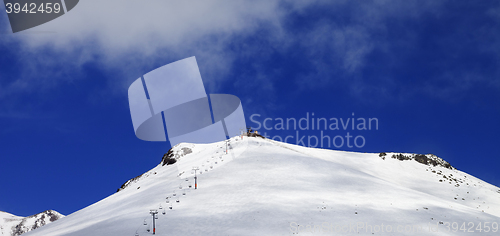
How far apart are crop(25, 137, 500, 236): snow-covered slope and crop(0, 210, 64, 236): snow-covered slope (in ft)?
537

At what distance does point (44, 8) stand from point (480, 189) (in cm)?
6585

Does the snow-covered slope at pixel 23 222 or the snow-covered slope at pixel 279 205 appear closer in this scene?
the snow-covered slope at pixel 279 205

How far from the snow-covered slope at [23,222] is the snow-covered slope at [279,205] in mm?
163796

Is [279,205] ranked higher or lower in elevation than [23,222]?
lower

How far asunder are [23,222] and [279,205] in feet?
650

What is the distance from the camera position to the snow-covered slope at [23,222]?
172000 mm

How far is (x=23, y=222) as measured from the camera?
180m

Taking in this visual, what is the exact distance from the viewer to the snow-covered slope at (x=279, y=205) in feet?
83.5

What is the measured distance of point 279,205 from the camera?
29.7 m

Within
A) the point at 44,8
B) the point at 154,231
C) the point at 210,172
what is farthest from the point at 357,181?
the point at 44,8

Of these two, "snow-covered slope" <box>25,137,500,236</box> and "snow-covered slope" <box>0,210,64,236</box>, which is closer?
"snow-covered slope" <box>25,137,500,236</box>

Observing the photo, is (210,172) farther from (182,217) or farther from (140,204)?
(182,217)

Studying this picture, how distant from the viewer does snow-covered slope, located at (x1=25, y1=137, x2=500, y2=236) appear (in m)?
25.4

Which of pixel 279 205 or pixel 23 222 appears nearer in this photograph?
pixel 279 205
